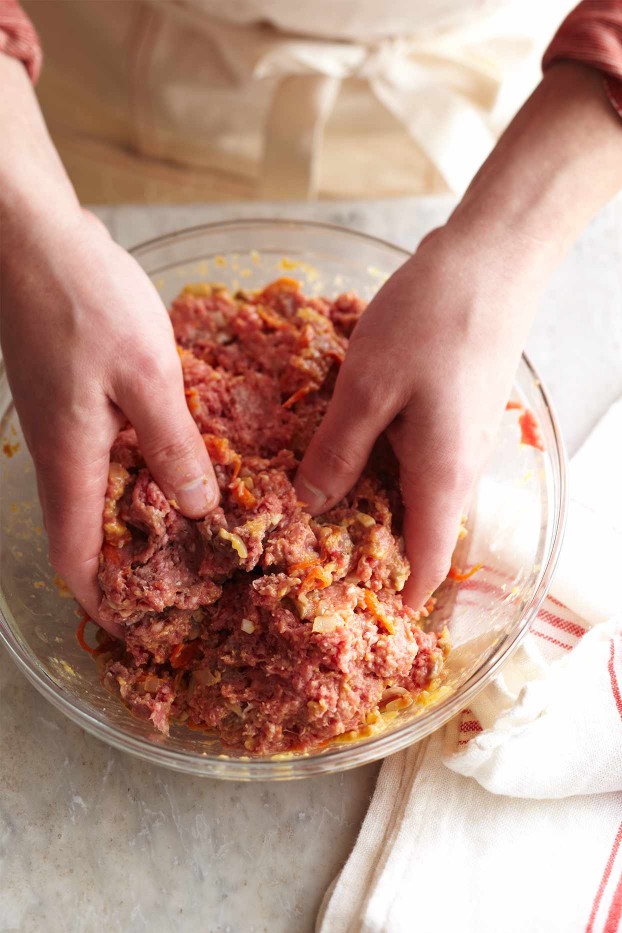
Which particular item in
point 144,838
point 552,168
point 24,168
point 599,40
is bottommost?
point 144,838

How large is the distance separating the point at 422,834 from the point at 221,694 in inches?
18.0

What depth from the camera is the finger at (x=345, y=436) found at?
1.50 metres

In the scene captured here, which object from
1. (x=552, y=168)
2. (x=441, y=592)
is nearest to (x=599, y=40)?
(x=552, y=168)

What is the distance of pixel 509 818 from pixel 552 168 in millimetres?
1222

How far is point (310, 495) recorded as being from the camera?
1594 millimetres

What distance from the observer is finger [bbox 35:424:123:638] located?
1.47m

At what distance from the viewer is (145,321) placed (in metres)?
1.51

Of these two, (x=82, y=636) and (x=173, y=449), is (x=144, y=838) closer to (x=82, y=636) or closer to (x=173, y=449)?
(x=82, y=636)

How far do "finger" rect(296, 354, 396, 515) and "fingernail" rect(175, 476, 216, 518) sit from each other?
0.54 ft

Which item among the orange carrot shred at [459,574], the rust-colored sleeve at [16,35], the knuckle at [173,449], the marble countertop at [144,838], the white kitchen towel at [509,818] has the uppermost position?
the rust-colored sleeve at [16,35]

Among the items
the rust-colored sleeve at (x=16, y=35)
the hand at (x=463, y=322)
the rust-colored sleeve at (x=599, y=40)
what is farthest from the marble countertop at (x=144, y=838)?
the rust-colored sleeve at (x=599, y=40)

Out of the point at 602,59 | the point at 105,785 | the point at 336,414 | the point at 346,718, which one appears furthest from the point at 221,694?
the point at 602,59

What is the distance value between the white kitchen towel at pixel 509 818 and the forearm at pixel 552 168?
0.82 meters

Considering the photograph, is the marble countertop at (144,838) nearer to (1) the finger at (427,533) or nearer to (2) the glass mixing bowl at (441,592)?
(2) the glass mixing bowl at (441,592)
